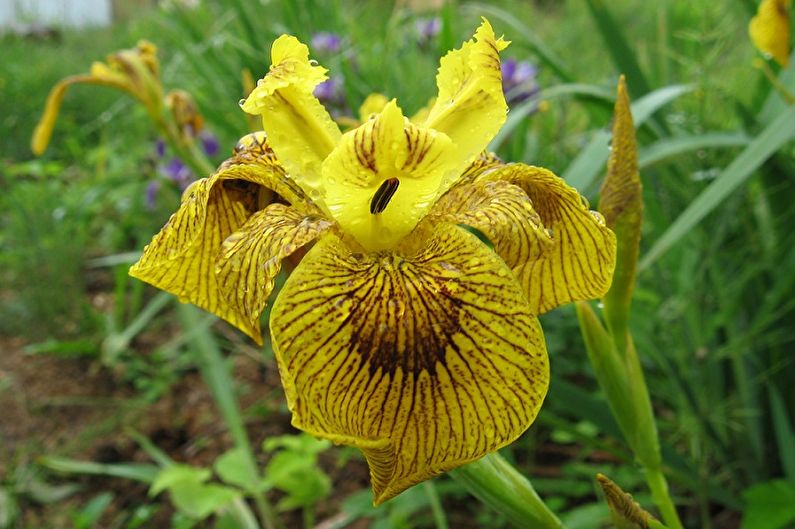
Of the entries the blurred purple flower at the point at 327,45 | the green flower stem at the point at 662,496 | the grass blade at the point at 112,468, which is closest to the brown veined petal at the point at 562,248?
the green flower stem at the point at 662,496

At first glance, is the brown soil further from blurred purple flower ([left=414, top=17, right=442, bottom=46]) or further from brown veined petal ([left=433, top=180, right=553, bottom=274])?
brown veined petal ([left=433, top=180, right=553, bottom=274])

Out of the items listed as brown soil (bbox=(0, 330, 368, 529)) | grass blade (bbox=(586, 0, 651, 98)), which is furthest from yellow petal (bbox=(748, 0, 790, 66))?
brown soil (bbox=(0, 330, 368, 529))

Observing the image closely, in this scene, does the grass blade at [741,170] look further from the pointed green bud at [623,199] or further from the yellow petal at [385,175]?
the yellow petal at [385,175]

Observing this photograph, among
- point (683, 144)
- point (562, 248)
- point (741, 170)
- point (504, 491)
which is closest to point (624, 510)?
point (504, 491)

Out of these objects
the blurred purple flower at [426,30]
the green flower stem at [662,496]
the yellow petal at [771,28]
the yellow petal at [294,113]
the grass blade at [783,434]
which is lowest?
the grass blade at [783,434]

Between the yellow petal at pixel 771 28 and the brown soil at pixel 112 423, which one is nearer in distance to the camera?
the yellow petal at pixel 771 28

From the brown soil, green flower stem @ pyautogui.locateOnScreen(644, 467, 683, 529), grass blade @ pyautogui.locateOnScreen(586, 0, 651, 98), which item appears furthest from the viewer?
the brown soil

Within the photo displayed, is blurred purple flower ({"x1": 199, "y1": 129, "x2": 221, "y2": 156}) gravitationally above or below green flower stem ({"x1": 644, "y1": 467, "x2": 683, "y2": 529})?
above

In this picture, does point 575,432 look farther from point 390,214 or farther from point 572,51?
point 572,51
